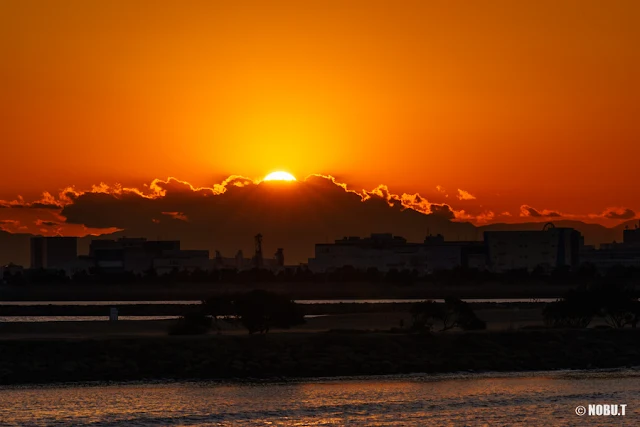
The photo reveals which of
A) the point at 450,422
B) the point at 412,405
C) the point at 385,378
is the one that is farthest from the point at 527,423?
the point at 385,378

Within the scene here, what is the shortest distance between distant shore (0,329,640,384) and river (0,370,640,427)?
2282mm

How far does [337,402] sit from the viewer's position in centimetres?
4316

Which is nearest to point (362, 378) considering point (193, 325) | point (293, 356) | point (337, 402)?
point (293, 356)

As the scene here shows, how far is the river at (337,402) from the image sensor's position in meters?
38.9

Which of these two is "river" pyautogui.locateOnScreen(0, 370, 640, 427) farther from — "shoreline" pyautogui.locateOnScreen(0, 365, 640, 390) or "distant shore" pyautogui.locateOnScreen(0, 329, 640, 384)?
"distant shore" pyautogui.locateOnScreen(0, 329, 640, 384)

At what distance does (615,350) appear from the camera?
6019 cm

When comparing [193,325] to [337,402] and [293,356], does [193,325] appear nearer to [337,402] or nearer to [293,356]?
[293,356]

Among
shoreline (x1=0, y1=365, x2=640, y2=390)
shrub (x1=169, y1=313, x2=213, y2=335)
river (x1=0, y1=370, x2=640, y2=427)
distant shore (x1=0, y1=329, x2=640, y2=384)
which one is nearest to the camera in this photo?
river (x1=0, y1=370, x2=640, y2=427)

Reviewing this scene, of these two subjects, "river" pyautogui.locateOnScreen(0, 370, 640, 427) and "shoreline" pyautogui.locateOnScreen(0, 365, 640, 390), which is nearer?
"river" pyautogui.locateOnScreen(0, 370, 640, 427)

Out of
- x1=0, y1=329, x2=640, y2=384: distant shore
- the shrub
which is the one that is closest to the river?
x1=0, y1=329, x2=640, y2=384: distant shore

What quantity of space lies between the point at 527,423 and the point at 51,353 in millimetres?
23457

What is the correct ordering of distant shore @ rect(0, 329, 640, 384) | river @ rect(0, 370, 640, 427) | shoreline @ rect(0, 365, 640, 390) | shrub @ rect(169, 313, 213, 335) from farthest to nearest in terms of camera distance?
1. shrub @ rect(169, 313, 213, 335)
2. distant shore @ rect(0, 329, 640, 384)
3. shoreline @ rect(0, 365, 640, 390)
4. river @ rect(0, 370, 640, 427)

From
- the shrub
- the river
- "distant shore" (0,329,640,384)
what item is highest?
the shrub

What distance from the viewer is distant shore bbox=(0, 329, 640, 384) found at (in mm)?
50875
